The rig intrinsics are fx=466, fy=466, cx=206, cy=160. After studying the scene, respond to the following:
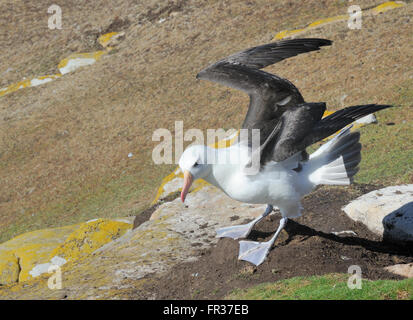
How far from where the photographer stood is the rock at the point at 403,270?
6.14 metres

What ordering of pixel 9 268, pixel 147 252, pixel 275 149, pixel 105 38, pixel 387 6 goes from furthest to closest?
pixel 105 38, pixel 387 6, pixel 9 268, pixel 147 252, pixel 275 149

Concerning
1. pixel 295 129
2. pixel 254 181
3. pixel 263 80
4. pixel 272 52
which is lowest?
pixel 254 181

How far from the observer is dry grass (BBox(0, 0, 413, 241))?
17.3 meters

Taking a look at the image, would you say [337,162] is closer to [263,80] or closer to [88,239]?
[263,80]

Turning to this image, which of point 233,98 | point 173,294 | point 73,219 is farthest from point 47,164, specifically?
point 173,294

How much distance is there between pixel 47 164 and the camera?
20.3 meters

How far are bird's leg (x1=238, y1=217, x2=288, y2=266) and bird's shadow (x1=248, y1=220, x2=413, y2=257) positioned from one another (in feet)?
1.36

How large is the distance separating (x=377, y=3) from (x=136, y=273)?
22096mm

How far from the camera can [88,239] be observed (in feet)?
34.3

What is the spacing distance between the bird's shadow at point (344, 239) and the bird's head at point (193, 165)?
2.01 metres

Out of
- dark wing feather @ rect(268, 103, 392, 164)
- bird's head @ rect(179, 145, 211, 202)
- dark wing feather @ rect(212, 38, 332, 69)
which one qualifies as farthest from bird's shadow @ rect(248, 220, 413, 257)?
dark wing feather @ rect(212, 38, 332, 69)

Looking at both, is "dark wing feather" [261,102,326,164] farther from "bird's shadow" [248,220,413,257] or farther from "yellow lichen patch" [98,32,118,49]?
"yellow lichen patch" [98,32,118,49]

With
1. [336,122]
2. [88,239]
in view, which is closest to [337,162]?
[336,122]

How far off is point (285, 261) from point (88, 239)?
5434 mm
